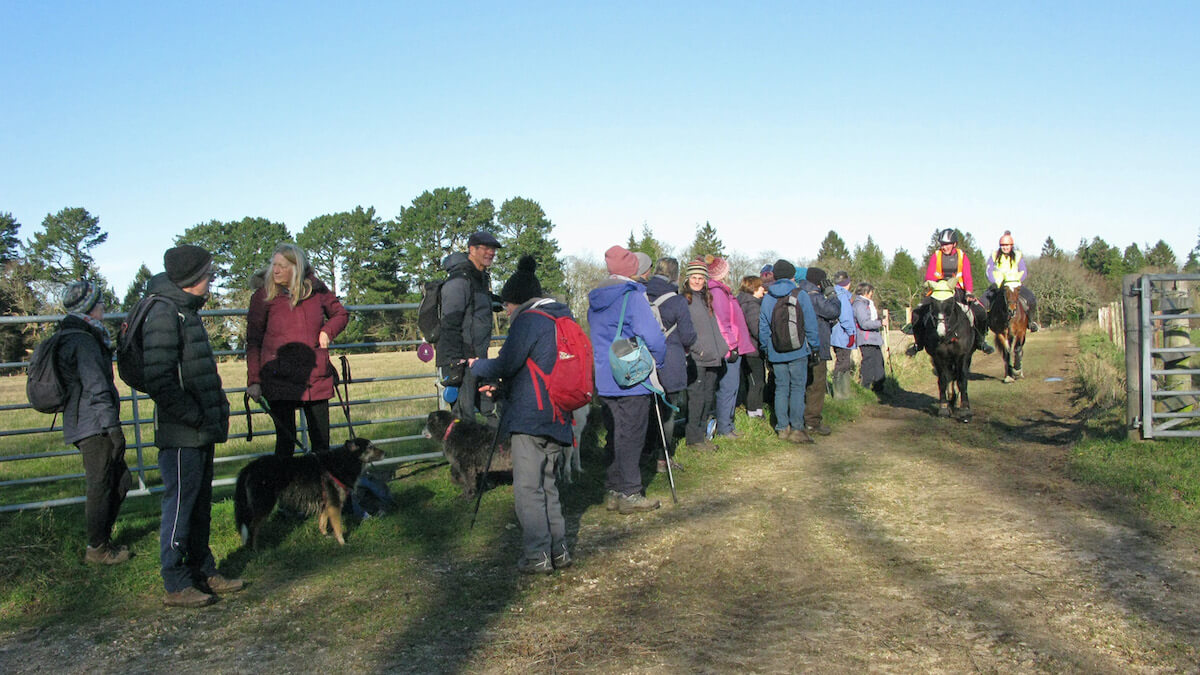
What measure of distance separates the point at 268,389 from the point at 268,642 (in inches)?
98.3

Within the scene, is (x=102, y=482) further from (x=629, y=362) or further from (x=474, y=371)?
(x=629, y=362)

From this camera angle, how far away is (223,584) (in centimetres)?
531

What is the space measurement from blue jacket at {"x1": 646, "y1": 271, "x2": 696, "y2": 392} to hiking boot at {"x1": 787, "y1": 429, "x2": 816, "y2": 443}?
2388 millimetres

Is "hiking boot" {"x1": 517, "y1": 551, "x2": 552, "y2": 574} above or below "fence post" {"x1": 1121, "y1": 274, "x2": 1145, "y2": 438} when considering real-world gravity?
below

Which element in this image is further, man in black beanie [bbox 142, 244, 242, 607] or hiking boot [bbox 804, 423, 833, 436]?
hiking boot [bbox 804, 423, 833, 436]

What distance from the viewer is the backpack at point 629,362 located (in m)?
6.61

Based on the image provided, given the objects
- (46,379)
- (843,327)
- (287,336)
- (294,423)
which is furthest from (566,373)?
(843,327)

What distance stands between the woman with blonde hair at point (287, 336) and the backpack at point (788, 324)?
16.6ft

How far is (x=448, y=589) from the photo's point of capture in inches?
208

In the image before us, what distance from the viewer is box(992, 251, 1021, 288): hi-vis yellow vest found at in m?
16.8

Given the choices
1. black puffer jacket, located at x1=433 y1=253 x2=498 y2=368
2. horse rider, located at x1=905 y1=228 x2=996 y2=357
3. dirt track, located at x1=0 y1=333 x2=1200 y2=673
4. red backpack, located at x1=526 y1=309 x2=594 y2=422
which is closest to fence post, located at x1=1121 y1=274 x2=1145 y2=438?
dirt track, located at x1=0 y1=333 x2=1200 y2=673

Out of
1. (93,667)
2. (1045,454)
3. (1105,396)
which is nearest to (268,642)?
(93,667)

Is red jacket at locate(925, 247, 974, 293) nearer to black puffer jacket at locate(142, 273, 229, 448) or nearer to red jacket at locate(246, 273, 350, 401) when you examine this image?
red jacket at locate(246, 273, 350, 401)

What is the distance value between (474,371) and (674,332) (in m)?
2.98
